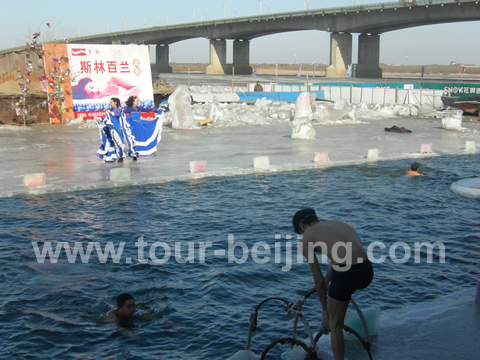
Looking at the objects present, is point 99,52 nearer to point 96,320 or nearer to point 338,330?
point 96,320

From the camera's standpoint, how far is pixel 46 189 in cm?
1259

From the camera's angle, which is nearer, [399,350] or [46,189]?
[399,350]

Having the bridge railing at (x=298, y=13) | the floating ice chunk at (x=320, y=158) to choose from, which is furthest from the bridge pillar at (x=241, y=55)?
the floating ice chunk at (x=320, y=158)

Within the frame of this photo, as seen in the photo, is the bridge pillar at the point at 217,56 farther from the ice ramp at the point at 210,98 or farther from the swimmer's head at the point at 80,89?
the swimmer's head at the point at 80,89

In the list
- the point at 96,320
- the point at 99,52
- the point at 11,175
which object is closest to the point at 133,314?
the point at 96,320

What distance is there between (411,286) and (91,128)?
18458mm

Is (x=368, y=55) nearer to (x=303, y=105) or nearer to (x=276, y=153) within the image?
(x=303, y=105)

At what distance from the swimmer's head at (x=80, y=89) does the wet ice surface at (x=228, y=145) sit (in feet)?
3.90

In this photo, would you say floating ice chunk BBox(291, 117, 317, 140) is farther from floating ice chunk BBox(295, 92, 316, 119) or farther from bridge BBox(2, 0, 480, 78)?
bridge BBox(2, 0, 480, 78)

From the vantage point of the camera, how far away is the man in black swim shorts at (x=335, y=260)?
15.8 feet

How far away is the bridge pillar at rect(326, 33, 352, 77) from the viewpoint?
76.2m

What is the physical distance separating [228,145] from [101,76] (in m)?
8.48

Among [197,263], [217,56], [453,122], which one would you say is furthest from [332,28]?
[197,263]

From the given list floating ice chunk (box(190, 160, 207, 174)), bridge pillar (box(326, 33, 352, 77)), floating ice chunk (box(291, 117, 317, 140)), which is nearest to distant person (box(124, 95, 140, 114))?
floating ice chunk (box(190, 160, 207, 174))
